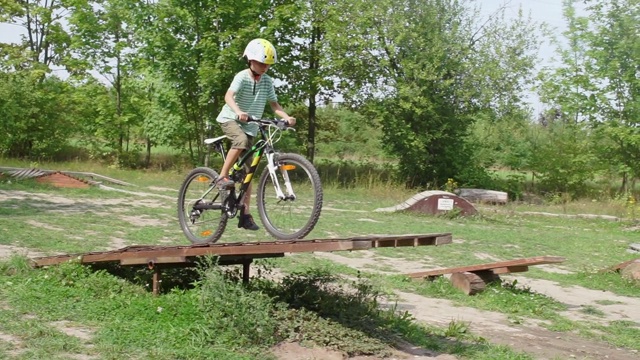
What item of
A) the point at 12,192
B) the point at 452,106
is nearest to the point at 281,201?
the point at 12,192

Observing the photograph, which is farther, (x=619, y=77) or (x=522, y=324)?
(x=619, y=77)

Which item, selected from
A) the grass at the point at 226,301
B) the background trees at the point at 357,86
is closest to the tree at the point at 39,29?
the background trees at the point at 357,86

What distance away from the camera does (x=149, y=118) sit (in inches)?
1164

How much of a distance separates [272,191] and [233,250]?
0.80m

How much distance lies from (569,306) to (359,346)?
13.4ft

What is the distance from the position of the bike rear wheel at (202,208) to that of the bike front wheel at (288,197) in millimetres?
664

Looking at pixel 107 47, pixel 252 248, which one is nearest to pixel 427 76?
pixel 107 47

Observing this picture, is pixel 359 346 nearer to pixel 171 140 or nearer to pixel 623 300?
pixel 623 300

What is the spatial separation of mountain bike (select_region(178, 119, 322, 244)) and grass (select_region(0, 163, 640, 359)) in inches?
24.8

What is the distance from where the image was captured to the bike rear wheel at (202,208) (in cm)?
788

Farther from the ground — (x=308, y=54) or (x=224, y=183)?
(x=308, y=54)

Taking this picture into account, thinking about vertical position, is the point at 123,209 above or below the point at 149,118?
below

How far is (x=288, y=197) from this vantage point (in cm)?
700

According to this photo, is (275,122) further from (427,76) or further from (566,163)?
(566,163)
